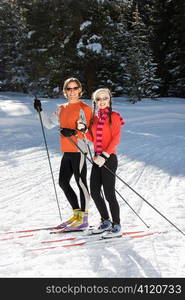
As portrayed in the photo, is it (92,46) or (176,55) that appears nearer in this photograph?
(92,46)

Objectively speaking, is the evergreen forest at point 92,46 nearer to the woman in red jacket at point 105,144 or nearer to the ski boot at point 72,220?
the ski boot at point 72,220

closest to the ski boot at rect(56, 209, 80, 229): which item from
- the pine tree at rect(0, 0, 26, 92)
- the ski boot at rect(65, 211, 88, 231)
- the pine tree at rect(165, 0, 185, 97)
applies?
the ski boot at rect(65, 211, 88, 231)

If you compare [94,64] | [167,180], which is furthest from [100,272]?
[94,64]

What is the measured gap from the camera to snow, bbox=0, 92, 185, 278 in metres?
3.56

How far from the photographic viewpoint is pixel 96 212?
5512mm

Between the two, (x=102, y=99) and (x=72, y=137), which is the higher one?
(x=102, y=99)

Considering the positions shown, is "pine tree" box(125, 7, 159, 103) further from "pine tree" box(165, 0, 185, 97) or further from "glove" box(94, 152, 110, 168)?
"glove" box(94, 152, 110, 168)

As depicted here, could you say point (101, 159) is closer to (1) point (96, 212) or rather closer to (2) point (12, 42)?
(1) point (96, 212)

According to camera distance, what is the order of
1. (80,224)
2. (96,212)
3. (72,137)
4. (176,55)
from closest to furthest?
(72,137), (80,224), (96,212), (176,55)

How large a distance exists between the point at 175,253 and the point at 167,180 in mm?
3482

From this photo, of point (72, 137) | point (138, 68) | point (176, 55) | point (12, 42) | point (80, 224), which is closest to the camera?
point (72, 137)

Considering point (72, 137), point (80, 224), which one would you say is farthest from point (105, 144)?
point (80, 224)

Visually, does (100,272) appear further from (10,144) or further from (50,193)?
(10,144)

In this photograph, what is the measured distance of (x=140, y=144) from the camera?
11125 mm
